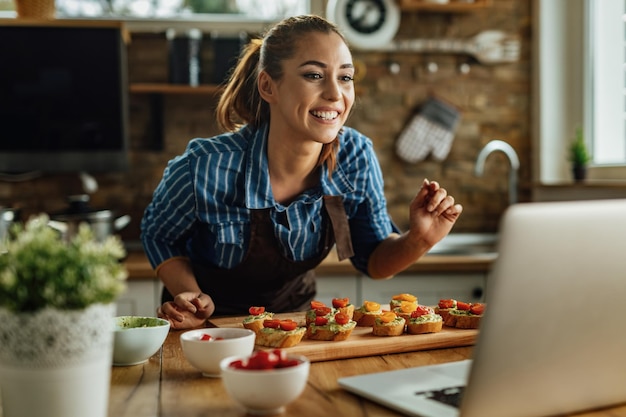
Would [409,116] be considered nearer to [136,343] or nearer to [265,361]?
[136,343]

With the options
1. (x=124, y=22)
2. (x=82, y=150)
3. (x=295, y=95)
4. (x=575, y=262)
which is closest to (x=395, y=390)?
(x=575, y=262)

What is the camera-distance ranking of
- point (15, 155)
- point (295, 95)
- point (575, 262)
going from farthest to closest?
point (15, 155) < point (295, 95) < point (575, 262)

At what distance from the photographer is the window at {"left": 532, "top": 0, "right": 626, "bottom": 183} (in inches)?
138

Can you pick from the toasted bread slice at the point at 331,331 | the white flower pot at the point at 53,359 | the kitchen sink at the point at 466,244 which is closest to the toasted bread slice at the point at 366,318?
the toasted bread slice at the point at 331,331

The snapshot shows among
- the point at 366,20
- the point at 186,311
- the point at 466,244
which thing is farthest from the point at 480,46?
the point at 186,311

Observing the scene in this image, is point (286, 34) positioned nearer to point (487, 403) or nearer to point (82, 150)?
point (487, 403)

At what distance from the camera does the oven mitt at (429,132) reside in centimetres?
360

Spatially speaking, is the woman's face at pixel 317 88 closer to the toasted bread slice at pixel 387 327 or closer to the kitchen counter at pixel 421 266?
the toasted bread slice at pixel 387 327

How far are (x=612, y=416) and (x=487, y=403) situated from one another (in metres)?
0.23

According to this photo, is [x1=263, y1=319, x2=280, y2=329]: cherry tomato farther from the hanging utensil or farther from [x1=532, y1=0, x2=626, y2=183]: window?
[x1=532, y1=0, x2=626, y2=183]: window

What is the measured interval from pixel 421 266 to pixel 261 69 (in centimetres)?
122

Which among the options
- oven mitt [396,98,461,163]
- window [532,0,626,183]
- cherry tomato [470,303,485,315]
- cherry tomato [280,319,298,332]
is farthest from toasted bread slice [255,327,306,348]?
window [532,0,626,183]

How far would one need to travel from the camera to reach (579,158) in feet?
11.1

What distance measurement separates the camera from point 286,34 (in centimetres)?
194
